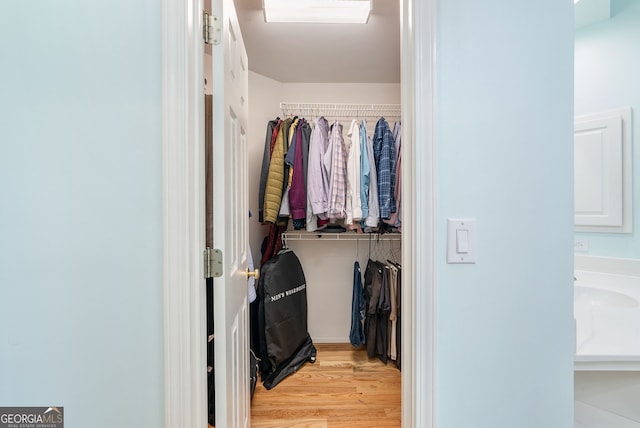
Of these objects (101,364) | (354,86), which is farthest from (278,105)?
(101,364)

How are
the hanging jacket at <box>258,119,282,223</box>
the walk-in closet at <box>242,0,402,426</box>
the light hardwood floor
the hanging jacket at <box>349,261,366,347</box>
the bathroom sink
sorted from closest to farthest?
the bathroom sink < the light hardwood floor < the walk-in closet at <box>242,0,402,426</box> < the hanging jacket at <box>258,119,282,223</box> < the hanging jacket at <box>349,261,366,347</box>

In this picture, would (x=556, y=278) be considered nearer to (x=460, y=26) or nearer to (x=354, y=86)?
(x=460, y=26)

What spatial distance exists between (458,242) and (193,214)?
720mm

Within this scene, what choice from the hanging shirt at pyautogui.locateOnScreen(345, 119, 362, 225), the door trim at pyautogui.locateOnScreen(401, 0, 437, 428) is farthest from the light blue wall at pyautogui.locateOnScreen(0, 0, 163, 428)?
the hanging shirt at pyautogui.locateOnScreen(345, 119, 362, 225)

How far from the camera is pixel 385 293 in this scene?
1925 millimetres

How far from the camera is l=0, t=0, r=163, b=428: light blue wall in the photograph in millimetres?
679

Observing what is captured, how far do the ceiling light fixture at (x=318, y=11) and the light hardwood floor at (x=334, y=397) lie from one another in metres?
2.23

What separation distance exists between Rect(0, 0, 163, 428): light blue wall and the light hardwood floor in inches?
38.2

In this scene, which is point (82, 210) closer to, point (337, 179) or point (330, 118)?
point (337, 179)

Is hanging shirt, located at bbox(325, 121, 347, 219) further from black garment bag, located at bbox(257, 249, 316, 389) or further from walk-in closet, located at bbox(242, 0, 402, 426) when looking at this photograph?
black garment bag, located at bbox(257, 249, 316, 389)

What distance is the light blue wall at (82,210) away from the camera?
0.68 metres

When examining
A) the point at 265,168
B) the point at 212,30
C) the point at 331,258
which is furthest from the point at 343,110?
the point at 212,30

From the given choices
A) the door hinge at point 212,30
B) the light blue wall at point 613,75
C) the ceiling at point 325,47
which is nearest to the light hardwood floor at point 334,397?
the light blue wall at point 613,75

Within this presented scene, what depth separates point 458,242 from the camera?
71 centimetres
